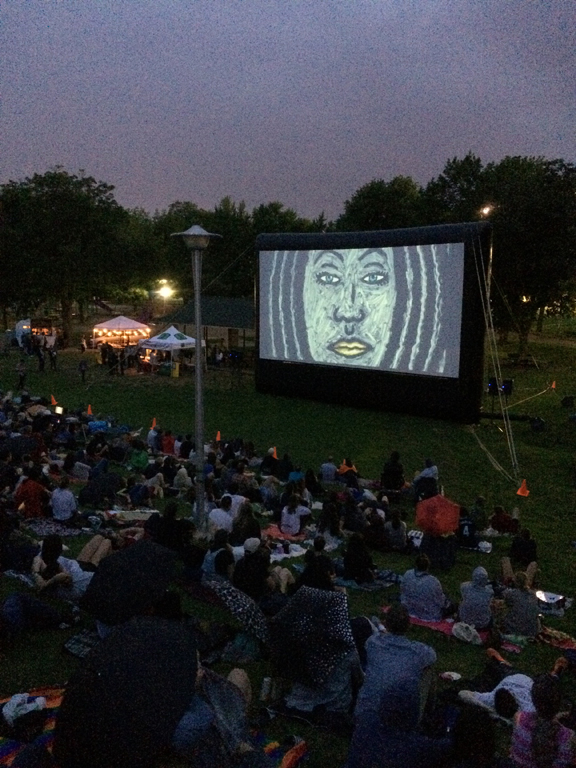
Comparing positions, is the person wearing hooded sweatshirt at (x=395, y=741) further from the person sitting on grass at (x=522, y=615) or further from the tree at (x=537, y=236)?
the tree at (x=537, y=236)

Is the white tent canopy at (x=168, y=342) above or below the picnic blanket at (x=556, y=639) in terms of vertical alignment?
above

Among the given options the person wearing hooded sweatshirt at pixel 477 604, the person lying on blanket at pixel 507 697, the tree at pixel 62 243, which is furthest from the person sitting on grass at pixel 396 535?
the tree at pixel 62 243

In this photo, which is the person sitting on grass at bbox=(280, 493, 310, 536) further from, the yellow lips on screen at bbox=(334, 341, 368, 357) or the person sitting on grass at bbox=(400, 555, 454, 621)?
the yellow lips on screen at bbox=(334, 341, 368, 357)

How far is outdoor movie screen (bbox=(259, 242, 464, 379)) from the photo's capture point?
61.1 feet

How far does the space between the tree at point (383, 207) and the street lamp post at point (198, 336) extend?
124 ft

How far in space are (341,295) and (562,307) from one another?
20.8 meters

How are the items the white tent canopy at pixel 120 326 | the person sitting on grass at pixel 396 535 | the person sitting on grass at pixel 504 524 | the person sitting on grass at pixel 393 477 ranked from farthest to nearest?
the white tent canopy at pixel 120 326
the person sitting on grass at pixel 393 477
the person sitting on grass at pixel 504 524
the person sitting on grass at pixel 396 535

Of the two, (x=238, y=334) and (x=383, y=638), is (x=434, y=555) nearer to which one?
(x=383, y=638)

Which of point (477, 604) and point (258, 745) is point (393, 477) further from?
point (258, 745)

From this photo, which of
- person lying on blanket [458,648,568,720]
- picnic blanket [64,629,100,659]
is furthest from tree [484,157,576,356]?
picnic blanket [64,629,100,659]

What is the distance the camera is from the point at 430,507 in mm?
8867

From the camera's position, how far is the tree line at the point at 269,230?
105ft

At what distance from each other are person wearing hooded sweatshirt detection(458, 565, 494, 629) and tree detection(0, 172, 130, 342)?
35.3 meters

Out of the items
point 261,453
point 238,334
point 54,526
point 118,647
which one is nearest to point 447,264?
point 261,453
